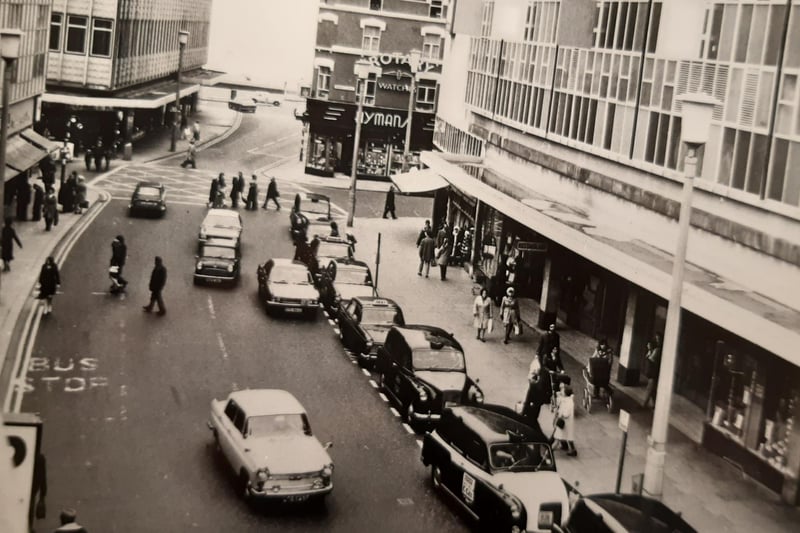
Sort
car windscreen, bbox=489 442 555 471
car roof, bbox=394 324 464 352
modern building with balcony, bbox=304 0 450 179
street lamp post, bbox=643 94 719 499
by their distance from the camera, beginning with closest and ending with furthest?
street lamp post, bbox=643 94 719 499 → car windscreen, bbox=489 442 555 471 → car roof, bbox=394 324 464 352 → modern building with balcony, bbox=304 0 450 179

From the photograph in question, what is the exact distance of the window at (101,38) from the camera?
5775cm

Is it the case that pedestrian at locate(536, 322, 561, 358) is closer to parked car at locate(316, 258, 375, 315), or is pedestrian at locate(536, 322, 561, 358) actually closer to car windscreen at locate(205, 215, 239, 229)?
parked car at locate(316, 258, 375, 315)

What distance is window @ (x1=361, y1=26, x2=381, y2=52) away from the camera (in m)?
62.3

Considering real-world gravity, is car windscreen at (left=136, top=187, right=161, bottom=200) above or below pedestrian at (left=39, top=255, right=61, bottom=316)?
above

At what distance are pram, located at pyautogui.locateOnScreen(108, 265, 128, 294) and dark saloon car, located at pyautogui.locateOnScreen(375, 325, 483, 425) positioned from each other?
32.5ft

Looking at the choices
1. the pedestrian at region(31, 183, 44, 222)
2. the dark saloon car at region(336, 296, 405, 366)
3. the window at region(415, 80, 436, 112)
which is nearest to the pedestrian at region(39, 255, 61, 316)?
the dark saloon car at region(336, 296, 405, 366)

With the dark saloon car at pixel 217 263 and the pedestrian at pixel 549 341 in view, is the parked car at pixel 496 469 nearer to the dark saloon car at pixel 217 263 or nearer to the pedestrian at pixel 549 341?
the pedestrian at pixel 549 341

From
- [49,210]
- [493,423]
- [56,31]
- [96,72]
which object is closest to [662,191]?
[493,423]

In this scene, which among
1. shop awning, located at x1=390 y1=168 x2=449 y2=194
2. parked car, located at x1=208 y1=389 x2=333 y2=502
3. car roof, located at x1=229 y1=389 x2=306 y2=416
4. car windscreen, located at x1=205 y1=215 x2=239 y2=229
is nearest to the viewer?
parked car, located at x1=208 y1=389 x2=333 y2=502

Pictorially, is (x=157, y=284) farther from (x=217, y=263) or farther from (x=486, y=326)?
(x=486, y=326)

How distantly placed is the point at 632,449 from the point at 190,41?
243 feet

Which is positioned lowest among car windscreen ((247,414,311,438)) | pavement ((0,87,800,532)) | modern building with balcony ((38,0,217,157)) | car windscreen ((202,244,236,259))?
pavement ((0,87,800,532))

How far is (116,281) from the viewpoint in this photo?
98.1 feet

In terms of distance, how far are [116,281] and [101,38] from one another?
32.1 meters
